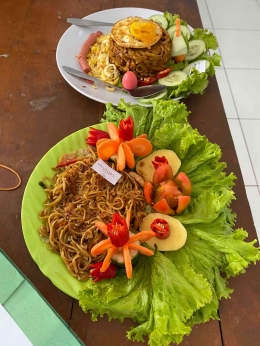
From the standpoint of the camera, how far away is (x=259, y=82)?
10.7 feet

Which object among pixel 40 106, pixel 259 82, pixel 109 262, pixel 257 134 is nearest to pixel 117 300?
pixel 109 262

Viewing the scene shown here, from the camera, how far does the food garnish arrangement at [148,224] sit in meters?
1.07

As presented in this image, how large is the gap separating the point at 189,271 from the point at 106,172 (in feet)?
1.68

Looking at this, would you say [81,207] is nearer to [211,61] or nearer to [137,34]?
[137,34]

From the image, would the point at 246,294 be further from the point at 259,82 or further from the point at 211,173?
the point at 259,82

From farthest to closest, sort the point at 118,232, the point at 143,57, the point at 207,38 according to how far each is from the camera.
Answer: the point at 207,38 < the point at 143,57 < the point at 118,232

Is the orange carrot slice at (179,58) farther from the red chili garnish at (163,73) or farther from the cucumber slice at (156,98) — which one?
the cucumber slice at (156,98)

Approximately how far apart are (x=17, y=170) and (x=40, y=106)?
16.5 inches

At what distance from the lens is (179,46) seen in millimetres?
1891

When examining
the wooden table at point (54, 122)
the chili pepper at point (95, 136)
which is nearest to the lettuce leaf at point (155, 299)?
the wooden table at point (54, 122)

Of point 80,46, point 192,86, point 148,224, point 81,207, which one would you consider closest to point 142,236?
point 148,224

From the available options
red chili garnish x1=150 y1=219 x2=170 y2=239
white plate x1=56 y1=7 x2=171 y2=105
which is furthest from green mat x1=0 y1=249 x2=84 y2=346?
white plate x1=56 y1=7 x2=171 y2=105

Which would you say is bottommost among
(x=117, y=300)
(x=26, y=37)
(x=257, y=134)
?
(x=257, y=134)

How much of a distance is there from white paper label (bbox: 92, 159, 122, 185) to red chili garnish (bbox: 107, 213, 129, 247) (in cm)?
30
